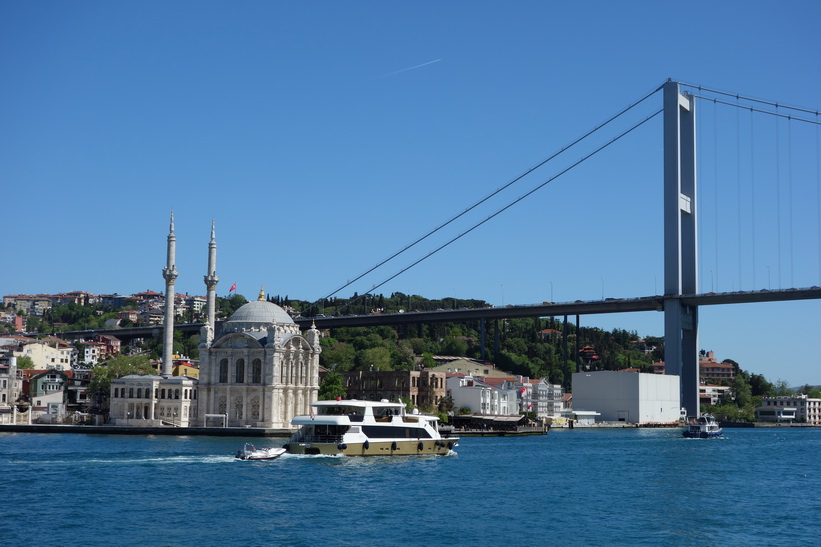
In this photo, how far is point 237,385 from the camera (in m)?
63.2

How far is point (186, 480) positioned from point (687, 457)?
2277 centimetres

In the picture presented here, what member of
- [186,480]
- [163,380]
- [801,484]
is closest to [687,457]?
[801,484]

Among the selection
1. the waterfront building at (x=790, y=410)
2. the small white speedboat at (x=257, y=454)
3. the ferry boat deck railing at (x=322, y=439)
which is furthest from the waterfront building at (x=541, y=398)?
the small white speedboat at (x=257, y=454)

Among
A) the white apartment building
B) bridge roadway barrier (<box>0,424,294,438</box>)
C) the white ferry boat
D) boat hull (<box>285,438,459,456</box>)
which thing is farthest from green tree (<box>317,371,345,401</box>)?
the white ferry boat

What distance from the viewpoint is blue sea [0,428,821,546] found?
77.5ft

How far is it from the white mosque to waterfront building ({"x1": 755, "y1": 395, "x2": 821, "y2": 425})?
7354 cm

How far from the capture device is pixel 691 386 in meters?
85.8

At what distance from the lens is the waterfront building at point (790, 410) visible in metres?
124

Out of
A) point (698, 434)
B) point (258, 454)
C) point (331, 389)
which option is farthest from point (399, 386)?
point (258, 454)

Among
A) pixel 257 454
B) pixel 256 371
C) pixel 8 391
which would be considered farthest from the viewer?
pixel 8 391

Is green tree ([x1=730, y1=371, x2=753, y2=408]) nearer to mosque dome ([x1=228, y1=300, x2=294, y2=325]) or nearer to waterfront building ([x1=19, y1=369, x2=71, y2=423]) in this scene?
mosque dome ([x1=228, y1=300, x2=294, y2=325])

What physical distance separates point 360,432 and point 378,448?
3.26 feet

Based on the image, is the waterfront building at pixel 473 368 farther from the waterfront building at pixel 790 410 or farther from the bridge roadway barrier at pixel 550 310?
the waterfront building at pixel 790 410

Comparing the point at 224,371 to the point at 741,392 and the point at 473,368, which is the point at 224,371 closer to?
the point at 473,368
